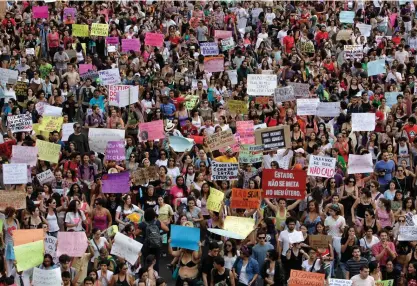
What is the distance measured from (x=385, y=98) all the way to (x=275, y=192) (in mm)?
5806

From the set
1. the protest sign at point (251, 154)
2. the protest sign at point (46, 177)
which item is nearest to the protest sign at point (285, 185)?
the protest sign at point (251, 154)

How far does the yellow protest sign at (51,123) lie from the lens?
2426 centimetres

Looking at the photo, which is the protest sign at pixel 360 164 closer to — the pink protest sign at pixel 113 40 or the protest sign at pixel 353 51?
the protest sign at pixel 353 51

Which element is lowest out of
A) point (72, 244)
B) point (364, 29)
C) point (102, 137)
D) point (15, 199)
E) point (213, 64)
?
point (72, 244)

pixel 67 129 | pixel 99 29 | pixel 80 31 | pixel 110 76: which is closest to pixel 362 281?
pixel 67 129

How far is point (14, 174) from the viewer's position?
830 inches

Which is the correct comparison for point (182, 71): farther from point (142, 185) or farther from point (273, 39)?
point (142, 185)

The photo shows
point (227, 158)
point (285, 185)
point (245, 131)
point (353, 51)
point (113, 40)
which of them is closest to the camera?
point (285, 185)

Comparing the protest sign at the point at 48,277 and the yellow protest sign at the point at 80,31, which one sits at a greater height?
the yellow protest sign at the point at 80,31

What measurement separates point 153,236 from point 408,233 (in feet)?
11.9

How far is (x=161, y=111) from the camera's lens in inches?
991

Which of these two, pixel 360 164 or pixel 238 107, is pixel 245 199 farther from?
pixel 238 107

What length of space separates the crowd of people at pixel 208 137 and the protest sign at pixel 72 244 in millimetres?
166

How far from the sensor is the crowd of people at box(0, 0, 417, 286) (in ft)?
62.1
